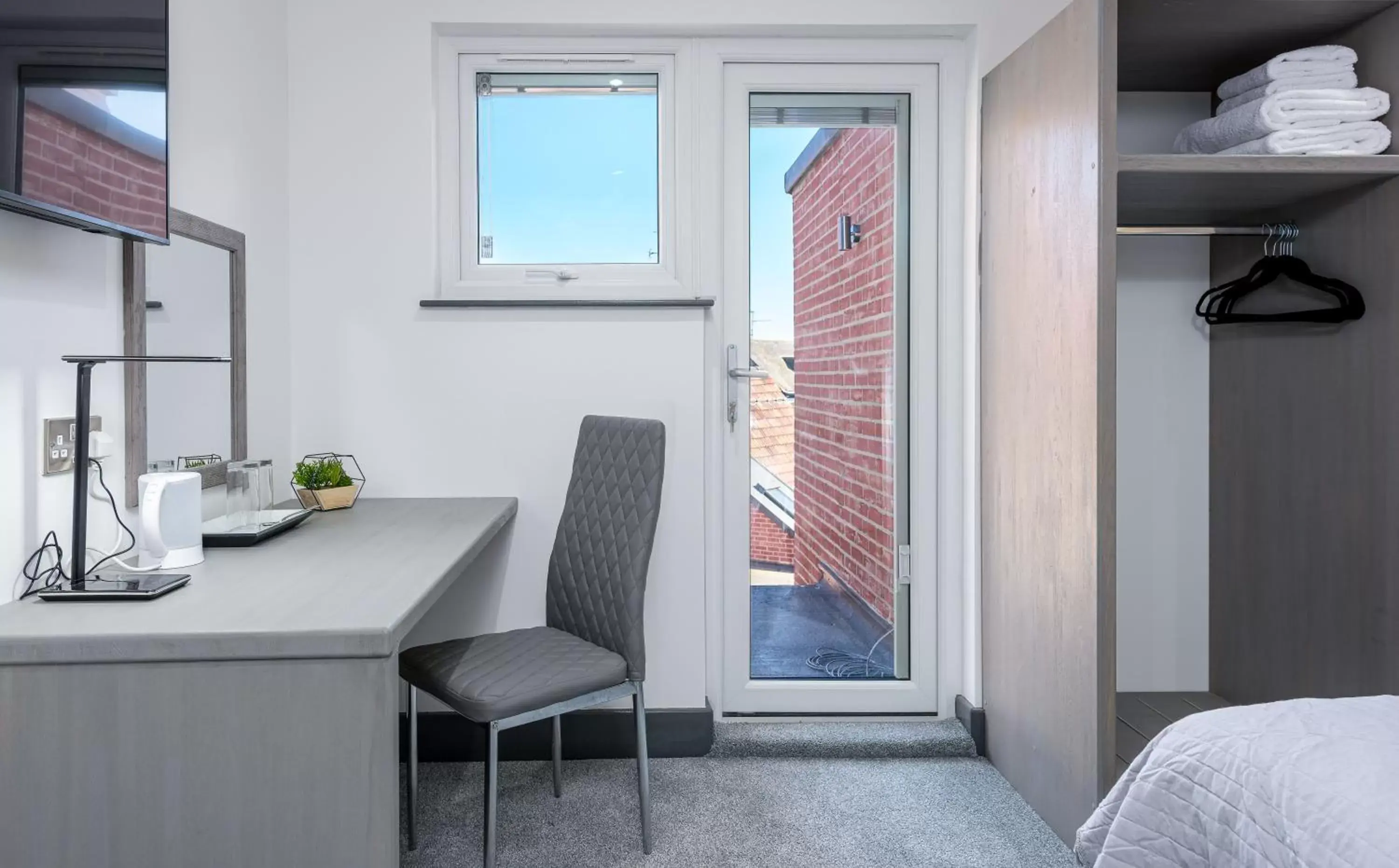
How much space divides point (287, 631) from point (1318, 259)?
8.13 ft

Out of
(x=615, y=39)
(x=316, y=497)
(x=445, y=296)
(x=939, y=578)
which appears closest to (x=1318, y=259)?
(x=939, y=578)

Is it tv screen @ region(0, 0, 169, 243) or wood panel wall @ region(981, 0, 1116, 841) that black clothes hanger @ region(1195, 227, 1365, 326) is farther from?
tv screen @ region(0, 0, 169, 243)

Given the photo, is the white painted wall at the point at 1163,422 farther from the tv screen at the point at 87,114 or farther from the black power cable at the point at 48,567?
the black power cable at the point at 48,567

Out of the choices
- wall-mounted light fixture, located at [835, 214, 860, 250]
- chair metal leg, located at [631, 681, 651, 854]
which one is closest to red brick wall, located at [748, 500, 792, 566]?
chair metal leg, located at [631, 681, 651, 854]

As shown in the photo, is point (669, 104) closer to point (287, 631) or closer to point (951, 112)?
point (951, 112)

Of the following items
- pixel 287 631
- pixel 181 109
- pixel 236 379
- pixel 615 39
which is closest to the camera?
pixel 287 631

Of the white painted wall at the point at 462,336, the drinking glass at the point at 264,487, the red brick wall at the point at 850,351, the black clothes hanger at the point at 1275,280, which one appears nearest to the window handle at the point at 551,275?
the white painted wall at the point at 462,336

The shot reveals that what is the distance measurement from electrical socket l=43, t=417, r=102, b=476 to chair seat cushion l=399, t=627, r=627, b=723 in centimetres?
76

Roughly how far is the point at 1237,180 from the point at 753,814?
193 centimetres

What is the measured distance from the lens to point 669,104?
2459mm

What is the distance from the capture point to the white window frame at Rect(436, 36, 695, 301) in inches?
95.9

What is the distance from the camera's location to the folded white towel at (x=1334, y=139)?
193 cm

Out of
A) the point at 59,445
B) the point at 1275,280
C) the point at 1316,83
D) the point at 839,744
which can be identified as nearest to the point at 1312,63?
the point at 1316,83

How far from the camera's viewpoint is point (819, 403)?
259cm
